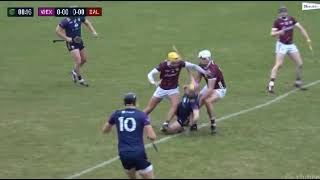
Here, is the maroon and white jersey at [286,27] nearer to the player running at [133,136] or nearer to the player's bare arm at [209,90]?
the player's bare arm at [209,90]

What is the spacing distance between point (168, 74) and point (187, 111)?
43.3 inches

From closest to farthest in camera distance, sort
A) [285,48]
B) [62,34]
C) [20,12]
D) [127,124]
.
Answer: [127,124]
[285,48]
[62,34]
[20,12]

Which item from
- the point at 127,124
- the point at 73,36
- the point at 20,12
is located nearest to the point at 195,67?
the point at 127,124

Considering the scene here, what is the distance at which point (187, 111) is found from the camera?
19.6 meters

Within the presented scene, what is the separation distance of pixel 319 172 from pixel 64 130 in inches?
287

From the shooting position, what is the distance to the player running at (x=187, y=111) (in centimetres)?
1923

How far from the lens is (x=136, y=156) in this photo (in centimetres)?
1434

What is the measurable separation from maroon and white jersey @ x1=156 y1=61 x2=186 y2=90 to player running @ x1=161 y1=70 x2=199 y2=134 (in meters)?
0.40

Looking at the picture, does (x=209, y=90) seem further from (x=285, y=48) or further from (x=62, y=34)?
(x=62, y=34)

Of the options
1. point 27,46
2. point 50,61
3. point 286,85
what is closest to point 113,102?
point 286,85

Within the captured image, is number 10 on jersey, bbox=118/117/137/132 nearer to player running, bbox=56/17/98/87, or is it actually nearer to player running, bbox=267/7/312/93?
player running, bbox=267/7/312/93

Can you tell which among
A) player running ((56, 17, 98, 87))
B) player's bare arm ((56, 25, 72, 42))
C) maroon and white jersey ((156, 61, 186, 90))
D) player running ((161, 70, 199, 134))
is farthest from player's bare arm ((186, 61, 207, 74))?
player's bare arm ((56, 25, 72, 42))

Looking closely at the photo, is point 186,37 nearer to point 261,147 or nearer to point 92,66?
point 92,66

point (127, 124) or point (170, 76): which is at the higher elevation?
point (170, 76)
